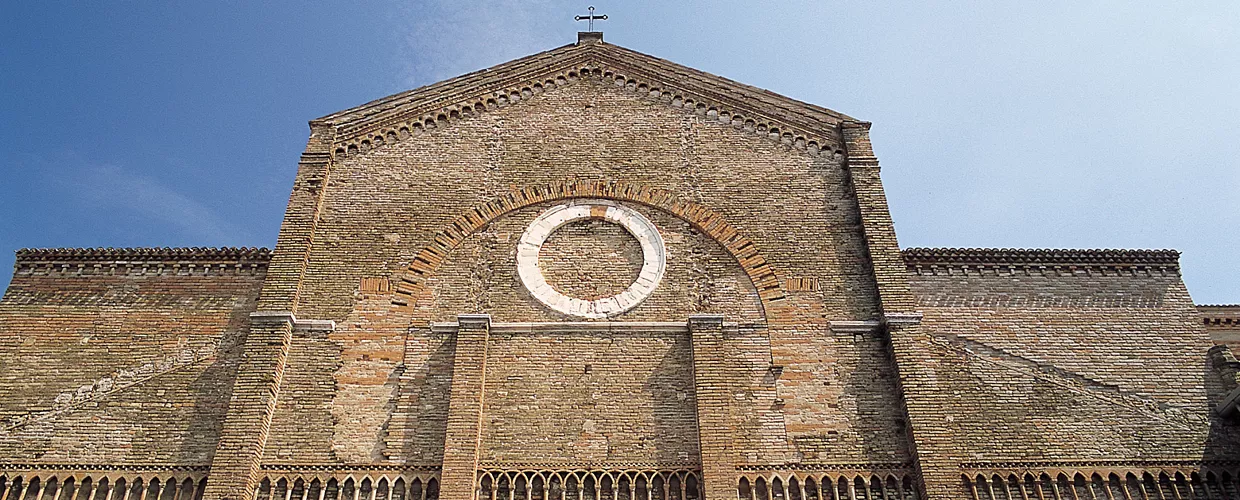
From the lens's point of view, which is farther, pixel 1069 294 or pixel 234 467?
pixel 1069 294

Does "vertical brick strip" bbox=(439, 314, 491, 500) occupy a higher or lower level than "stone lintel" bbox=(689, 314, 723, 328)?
lower

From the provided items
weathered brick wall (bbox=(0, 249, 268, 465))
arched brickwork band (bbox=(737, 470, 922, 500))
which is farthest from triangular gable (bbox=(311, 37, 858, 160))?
arched brickwork band (bbox=(737, 470, 922, 500))

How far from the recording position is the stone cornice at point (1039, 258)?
43.1ft

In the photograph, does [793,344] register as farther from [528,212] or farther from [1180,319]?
[1180,319]

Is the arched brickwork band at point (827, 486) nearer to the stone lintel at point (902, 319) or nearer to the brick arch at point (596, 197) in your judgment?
the stone lintel at point (902, 319)

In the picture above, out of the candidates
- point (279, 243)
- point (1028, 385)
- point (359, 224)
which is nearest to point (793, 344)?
point (1028, 385)

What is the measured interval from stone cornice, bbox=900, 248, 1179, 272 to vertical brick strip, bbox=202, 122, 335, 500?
28.3ft

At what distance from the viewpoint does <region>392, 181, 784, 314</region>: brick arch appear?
12.3 m

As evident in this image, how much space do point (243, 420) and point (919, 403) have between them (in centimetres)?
821

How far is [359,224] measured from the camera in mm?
12891

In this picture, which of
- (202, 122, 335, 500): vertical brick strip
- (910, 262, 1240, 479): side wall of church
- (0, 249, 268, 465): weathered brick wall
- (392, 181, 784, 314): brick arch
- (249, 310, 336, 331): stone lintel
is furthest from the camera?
(392, 181, 784, 314): brick arch

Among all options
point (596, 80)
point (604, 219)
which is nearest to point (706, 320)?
point (604, 219)

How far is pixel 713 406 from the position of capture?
10.9m

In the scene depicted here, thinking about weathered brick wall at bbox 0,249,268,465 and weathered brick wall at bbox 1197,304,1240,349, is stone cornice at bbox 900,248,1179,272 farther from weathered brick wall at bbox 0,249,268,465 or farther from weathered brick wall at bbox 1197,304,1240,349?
weathered brick wall at bbox 0,249,268,465
